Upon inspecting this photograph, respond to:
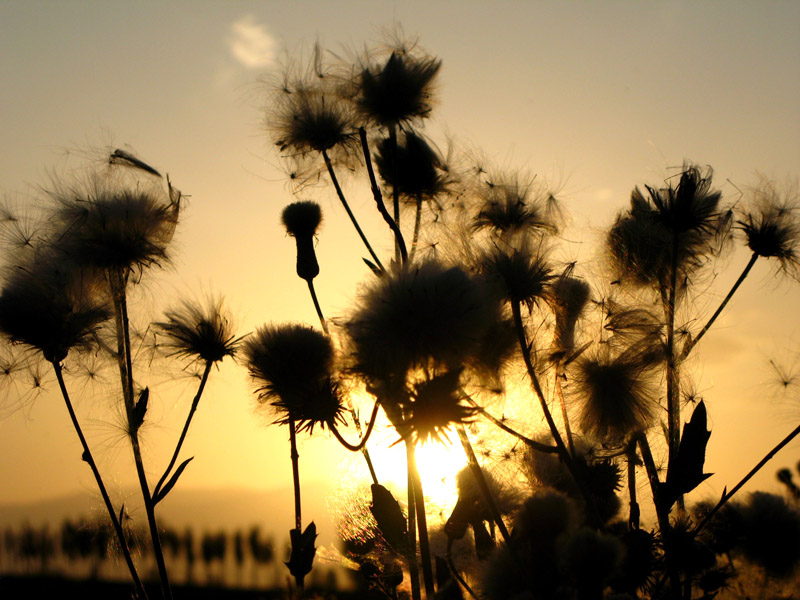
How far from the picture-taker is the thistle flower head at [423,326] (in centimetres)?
238

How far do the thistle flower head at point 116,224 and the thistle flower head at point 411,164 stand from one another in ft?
3.16

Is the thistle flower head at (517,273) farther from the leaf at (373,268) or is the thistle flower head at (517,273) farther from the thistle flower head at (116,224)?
the thistle flower head at (116,224)

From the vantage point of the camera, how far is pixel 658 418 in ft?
9.97

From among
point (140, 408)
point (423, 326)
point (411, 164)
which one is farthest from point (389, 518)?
point (411, 164)

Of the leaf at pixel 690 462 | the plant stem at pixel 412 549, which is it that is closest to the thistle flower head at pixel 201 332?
the plant stem at pixel 412 549

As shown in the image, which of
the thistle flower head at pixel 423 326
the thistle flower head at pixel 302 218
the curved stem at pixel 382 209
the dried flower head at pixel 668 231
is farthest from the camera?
the thistle flower head at pixel 302 218

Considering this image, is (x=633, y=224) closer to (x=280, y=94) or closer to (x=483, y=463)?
(x=483, y=463)

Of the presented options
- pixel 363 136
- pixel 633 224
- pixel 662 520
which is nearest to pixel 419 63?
pixel 363 136

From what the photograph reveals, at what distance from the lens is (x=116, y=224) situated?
10.5ft

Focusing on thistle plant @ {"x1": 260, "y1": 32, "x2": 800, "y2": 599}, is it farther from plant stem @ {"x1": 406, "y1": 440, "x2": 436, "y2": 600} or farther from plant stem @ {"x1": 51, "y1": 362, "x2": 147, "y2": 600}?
plant stem @ {"x1": 51, "y1": 362, "x2": 147, "y2": 600}

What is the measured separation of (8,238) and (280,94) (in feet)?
4.84

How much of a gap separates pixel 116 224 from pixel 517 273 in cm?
168

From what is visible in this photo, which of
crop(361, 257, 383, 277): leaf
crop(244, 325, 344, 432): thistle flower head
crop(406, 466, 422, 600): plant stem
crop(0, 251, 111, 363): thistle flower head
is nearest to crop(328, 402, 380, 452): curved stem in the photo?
crop(244, 325, 344, 432): thistle flower head

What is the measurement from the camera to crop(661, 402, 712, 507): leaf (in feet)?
8.14
